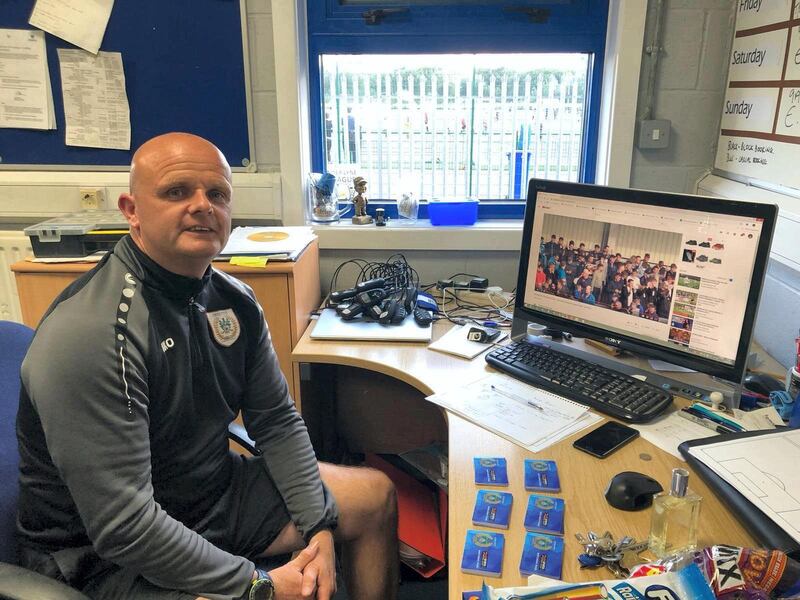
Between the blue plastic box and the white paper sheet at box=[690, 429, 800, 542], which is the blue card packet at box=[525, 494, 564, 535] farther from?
the blue plastic box

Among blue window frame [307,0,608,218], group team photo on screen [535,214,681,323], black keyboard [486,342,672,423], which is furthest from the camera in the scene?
blue window frame [307,0,608,218]

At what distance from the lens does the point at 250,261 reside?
172 centimetres

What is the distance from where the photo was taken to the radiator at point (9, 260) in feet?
7.07

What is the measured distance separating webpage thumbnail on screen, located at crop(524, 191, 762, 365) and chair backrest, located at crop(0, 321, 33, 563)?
1168 mm

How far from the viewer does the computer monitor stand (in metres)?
1.31

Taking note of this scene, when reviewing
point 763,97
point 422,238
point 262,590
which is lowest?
point 262,590

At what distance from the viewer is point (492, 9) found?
2111 millimetres

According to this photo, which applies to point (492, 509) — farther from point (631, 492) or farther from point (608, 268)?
point (608, 268)

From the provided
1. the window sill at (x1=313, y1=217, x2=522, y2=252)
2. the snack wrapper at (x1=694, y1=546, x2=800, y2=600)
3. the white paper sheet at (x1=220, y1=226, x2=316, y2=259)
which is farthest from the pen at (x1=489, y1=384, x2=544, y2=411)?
the window sill at (x1=313, y1=217, x2=522, y2=252)

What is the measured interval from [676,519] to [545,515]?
7.4 inches

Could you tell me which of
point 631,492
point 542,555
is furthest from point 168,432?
point 631,492

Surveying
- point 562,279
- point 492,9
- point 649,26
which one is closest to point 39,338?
point 562,279

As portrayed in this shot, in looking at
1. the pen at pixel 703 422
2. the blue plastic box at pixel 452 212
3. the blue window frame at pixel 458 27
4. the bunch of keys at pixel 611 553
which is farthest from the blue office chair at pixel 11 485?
the blue window frame at pixel 458 27

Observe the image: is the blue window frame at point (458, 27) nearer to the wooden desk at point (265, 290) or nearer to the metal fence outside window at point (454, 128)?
the metal fence outside window at point (454, 128)
